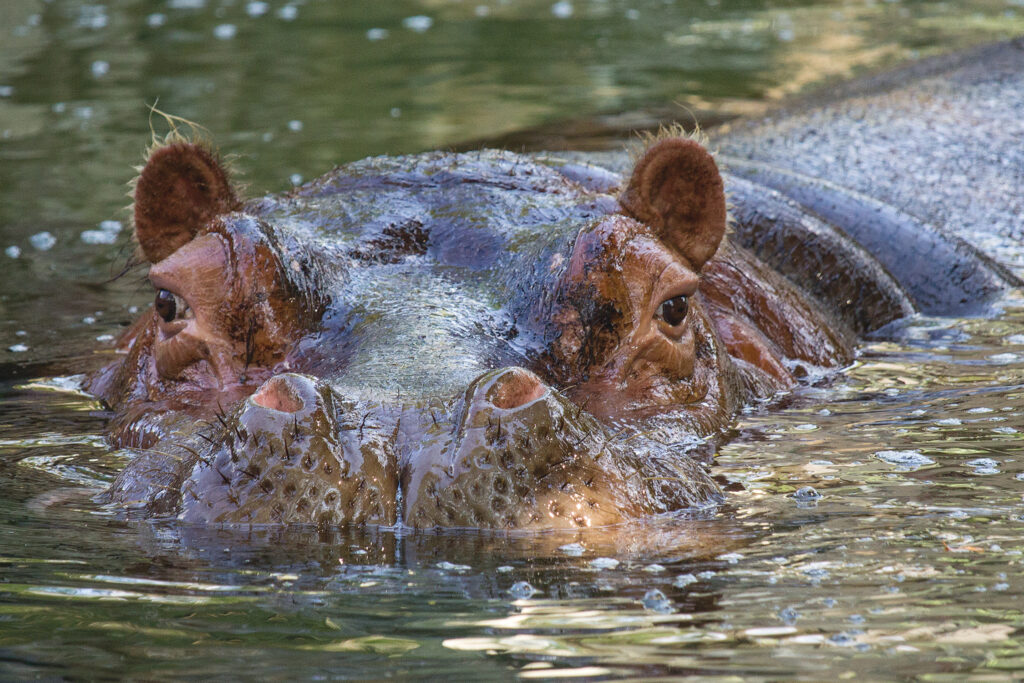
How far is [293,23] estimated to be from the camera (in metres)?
17.7

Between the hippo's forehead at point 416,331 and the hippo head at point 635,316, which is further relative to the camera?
the hippo head at point 635,316

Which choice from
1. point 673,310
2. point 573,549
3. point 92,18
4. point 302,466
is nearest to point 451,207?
point 673,310

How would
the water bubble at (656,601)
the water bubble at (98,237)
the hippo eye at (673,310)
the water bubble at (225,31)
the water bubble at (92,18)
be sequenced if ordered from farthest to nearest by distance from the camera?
the water bubble at (92,18), the water bubble at (225,31), the water bubble at (98,237), the hippo eye at (673,310), the water bubble at (656,601)

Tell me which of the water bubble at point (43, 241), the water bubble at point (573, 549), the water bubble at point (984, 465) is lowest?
the water bubble at point (984, 465)

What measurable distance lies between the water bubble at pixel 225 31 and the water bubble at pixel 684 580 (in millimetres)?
14793

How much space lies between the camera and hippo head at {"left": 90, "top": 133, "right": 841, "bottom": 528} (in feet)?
11.0

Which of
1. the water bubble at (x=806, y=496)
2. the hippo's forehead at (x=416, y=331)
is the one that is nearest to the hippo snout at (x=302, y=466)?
the hippo's forehead at (x=416, y=331)

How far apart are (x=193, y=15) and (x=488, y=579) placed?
16490 mm

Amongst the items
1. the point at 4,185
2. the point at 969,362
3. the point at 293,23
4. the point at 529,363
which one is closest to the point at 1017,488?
the point at 529,363

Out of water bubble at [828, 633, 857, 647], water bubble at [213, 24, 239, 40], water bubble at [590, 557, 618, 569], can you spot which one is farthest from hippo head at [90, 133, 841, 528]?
water bubble at [213, 24, 239, 40]

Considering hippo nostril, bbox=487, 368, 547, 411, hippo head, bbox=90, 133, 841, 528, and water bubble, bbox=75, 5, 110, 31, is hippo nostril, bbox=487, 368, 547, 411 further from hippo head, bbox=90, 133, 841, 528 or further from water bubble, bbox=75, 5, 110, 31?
water bubble, bbox=75, 5, 110, 31

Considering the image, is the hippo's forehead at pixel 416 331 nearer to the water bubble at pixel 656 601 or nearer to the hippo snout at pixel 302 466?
the hippo snout at pixel 302 466

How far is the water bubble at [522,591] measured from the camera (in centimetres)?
311

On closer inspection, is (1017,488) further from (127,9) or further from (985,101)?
(127,9)
